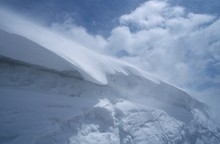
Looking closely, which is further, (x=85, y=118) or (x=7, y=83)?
(x=85, y=118)

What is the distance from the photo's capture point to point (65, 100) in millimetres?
3977

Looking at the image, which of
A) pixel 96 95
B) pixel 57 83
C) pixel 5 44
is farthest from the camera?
pixel 96 95

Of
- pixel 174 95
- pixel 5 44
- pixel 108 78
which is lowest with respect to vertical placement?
pixel 5 44

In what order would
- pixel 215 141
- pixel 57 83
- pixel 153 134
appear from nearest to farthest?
pixel 57 83 < pixel 153 134 < pixel 215 141

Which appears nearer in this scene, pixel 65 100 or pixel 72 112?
pixel 72 112

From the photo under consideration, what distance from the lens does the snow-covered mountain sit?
10.2 feet

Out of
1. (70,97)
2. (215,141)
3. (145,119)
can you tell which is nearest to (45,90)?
(70,97)

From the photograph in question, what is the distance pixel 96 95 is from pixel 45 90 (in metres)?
1.40

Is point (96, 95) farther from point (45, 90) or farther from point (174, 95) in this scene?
point (174, 95)

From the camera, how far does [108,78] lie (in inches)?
212

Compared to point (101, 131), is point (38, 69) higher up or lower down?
higher up

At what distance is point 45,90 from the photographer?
3.82m

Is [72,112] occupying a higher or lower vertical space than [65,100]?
lower

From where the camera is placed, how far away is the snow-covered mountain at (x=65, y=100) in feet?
10.2
